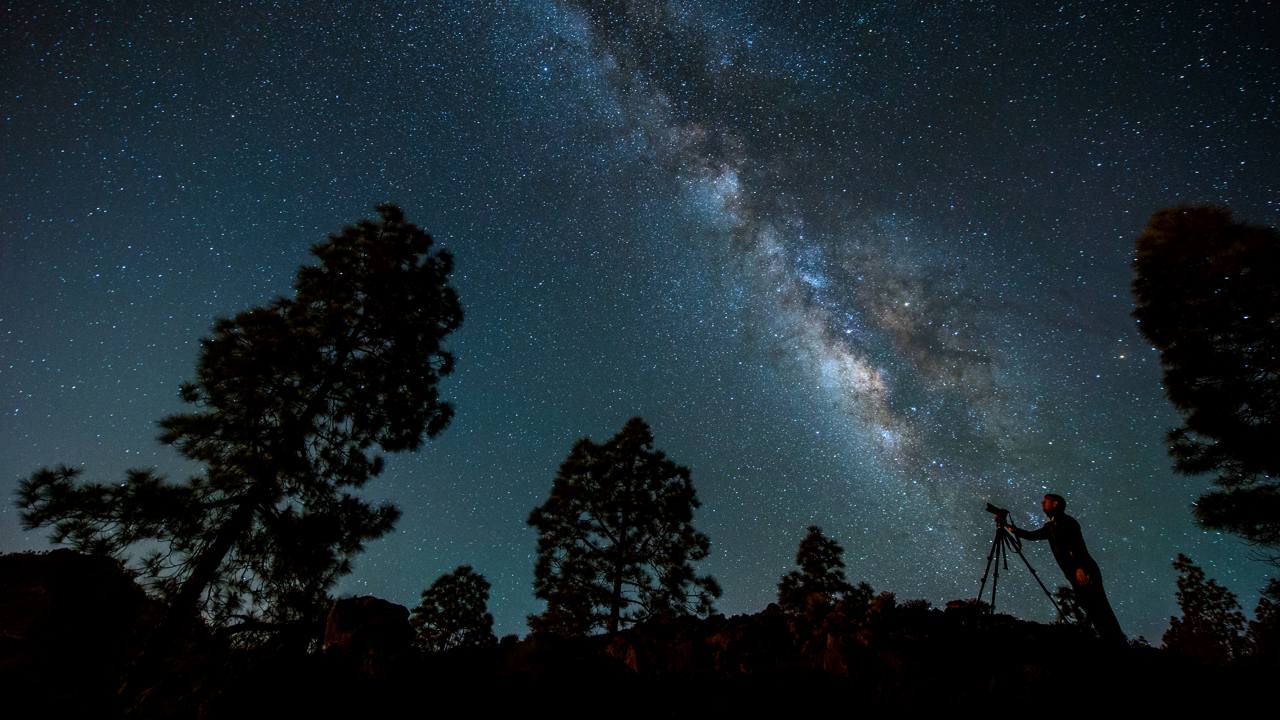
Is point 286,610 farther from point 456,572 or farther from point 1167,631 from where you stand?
point 1167,631

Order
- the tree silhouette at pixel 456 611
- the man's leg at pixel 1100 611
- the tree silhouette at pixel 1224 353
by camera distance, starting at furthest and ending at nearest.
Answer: the tree silhouette at pixel 456 611 < the tree silhouette at pixel 1224 353 < the man's leg at pixel 1100 611

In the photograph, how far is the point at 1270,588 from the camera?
1144 centimetres

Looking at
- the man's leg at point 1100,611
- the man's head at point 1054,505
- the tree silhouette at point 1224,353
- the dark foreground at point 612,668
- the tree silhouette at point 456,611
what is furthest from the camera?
the tree silhouette at point 456,611

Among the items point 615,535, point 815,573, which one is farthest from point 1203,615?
point 615,535

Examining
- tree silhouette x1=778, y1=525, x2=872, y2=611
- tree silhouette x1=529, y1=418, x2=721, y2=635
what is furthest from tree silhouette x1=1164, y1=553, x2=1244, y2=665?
tree silhouette x1=529, y1=418, x2=721, y2=635

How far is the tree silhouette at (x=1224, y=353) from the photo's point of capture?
11398mm

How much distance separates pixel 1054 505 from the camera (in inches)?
300

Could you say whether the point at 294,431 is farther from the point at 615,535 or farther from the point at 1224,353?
the point at 1224,353

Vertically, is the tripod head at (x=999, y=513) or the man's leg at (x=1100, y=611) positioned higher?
the tripod head at (x=999, y=513)

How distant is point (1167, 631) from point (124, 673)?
63.1 m

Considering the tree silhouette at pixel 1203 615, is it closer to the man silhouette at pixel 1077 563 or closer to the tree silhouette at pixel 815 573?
the tree silhouette at pixel 815 573

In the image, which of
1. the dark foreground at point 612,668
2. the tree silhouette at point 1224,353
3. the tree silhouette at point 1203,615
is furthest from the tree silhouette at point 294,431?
the tree silhouette at point 1203,615

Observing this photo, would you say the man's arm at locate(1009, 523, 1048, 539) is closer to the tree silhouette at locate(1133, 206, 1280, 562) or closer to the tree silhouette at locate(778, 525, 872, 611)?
the tree silhouette at locate(1133, 206, 1280, 562)

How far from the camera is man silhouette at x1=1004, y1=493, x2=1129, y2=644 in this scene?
6.82 metres
